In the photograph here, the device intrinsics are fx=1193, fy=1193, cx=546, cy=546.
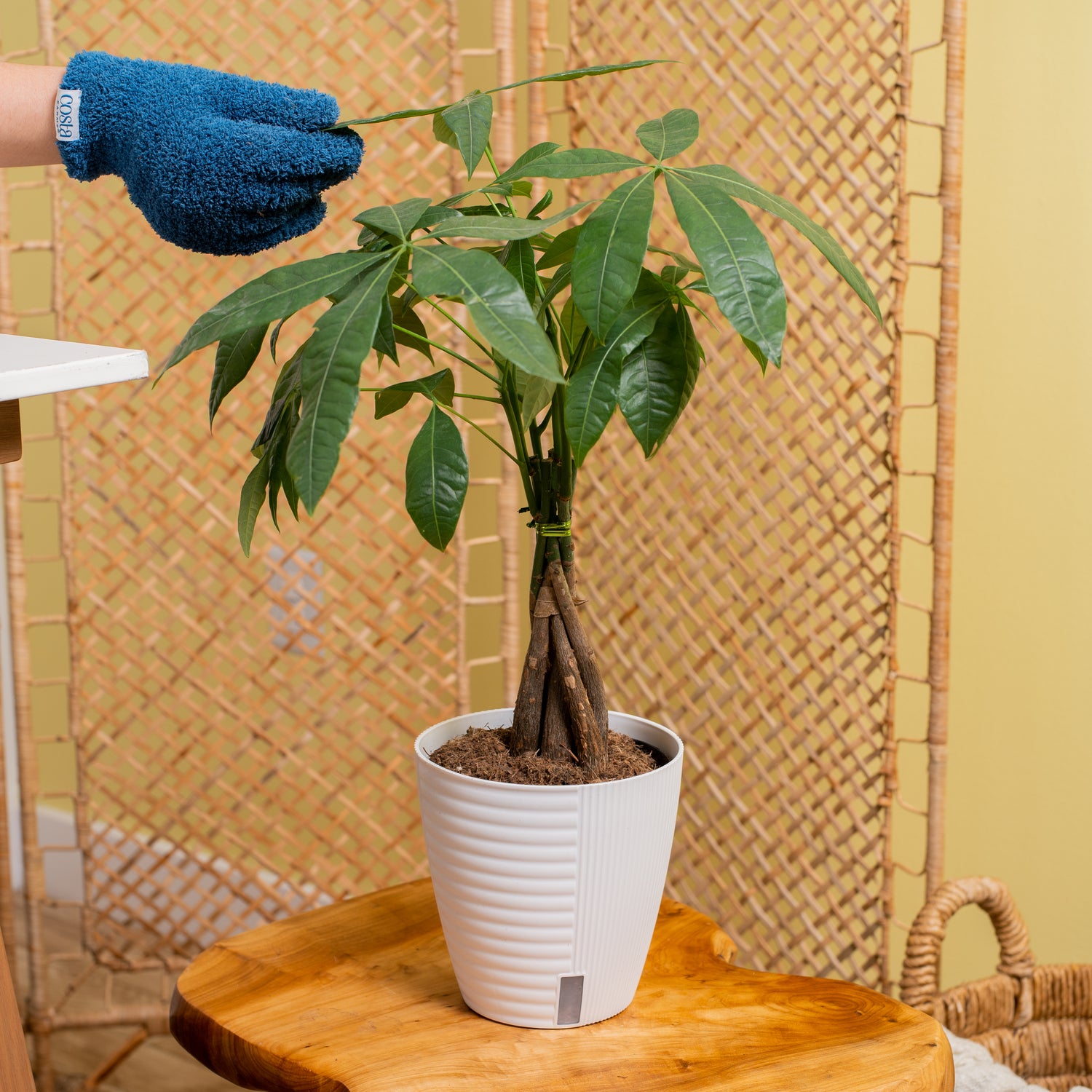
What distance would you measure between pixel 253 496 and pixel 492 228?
0.91 feet

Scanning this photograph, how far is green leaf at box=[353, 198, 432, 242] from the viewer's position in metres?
0.77

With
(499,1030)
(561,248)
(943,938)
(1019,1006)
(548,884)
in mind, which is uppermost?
(561,248)

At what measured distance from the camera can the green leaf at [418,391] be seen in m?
0.92

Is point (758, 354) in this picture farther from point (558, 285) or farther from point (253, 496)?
point (253, 496)

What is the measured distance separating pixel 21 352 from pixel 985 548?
4.48 feet

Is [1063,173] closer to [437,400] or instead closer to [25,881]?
[437,400]

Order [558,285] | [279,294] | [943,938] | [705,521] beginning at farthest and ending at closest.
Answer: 1. [705,521]
2. [943,938]
3. [558,285]
4. [279,294]

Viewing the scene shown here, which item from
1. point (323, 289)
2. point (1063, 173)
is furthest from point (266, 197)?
point (1063, 173)

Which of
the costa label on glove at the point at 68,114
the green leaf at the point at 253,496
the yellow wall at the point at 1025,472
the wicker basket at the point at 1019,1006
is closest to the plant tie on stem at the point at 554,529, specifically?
the green leaf at the point at 253,496

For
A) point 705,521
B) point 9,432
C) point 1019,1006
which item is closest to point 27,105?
point 9,432

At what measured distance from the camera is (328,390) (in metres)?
0.70

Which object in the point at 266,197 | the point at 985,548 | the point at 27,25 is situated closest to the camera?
the point at 266,197

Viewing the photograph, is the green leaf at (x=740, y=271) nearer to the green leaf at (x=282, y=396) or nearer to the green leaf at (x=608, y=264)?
the green leaf at (x=608, y=264)

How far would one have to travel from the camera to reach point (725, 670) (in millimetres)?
1629
